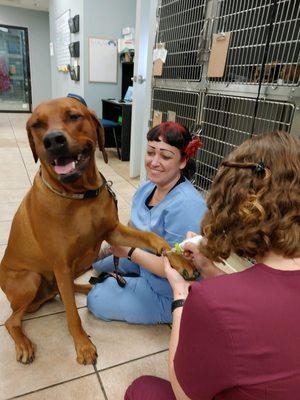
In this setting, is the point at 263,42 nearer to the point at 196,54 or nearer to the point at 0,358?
the point at 196,54

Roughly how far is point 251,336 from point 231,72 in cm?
180

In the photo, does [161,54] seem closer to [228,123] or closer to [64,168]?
[228,123]

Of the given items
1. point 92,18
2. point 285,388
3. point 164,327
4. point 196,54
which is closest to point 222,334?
point 285,388

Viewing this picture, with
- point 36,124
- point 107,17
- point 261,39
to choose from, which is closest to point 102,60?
point 107,17

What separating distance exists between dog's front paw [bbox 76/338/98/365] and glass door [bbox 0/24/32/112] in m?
9.95

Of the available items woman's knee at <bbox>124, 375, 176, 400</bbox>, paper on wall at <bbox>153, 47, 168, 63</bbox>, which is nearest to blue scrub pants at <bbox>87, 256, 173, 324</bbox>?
woman's knee at <bbox>124, 375, 176, 400</bbox>

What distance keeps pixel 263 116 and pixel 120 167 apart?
2.81 m

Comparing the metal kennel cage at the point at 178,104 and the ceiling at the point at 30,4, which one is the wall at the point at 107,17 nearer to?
the metal kennel cage at the point at 178,104

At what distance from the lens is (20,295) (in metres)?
1.40

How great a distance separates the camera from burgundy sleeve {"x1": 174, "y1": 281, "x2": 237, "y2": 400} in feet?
1.86

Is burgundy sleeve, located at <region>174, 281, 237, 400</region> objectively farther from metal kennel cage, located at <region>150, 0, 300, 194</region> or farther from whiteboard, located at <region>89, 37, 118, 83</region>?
whiteboard, located at <region>89, 37, 118, 83</region>

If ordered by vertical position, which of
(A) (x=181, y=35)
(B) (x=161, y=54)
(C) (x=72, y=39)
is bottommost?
(B) (x=161, y=54)

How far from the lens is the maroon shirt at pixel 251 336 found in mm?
550

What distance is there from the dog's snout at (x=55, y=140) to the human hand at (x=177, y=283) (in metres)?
0.60
